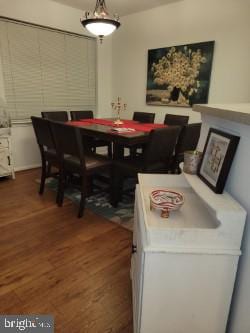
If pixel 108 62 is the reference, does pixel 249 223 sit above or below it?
below

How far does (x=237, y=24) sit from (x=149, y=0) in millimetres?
1402

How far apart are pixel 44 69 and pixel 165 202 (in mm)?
3600

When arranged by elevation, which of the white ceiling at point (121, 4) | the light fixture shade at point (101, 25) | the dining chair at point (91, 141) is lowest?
the dining chair at point (91, 141)

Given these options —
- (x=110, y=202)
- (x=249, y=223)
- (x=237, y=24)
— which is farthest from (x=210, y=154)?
(x=237, y=24)

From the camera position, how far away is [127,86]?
4.64 m

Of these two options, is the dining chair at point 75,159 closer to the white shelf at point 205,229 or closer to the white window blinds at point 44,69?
the white shelf at point 205,229

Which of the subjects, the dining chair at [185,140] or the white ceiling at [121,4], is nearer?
the dining chair at [185,140]

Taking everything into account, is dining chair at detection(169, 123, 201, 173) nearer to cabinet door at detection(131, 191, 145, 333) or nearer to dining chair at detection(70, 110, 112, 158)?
dining chair at detection(70, 110, 112, 158)

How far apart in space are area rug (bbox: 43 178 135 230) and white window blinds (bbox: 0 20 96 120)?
5.10 feet

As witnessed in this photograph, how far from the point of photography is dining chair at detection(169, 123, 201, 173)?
2611 millimetres

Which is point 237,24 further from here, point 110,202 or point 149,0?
point 110,202

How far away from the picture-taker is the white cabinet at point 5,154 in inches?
128

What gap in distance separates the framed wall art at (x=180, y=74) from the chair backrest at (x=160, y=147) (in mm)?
1536

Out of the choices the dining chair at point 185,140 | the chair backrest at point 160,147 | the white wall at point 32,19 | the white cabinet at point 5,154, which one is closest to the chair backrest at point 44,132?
the white cabinet at point 5,154
